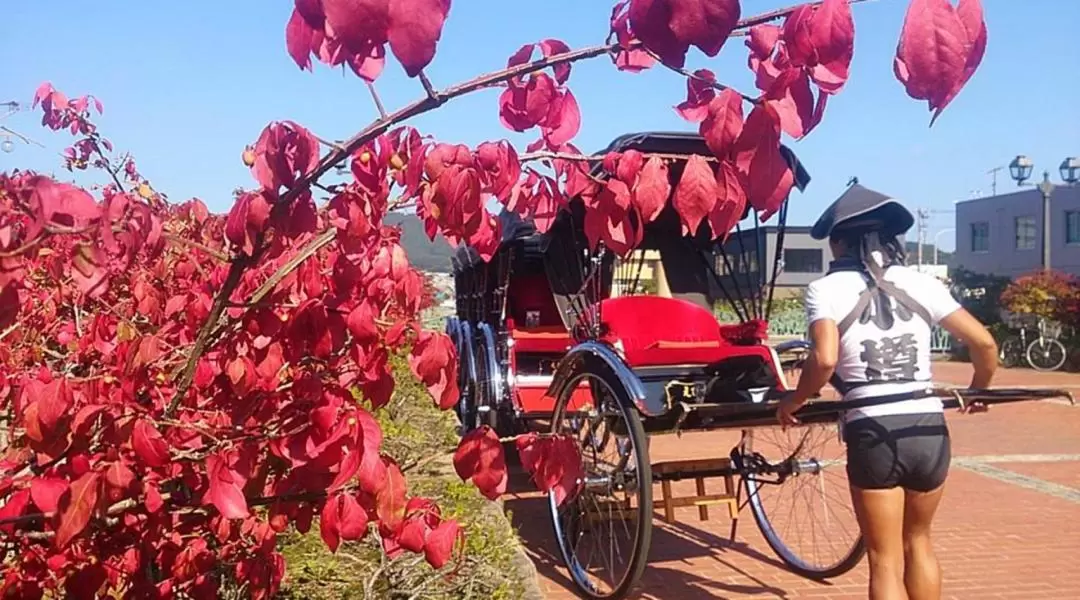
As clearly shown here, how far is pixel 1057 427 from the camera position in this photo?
10.4 meters

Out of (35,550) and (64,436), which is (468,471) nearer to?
(64,436)

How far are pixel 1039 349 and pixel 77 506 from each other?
64.7 feet

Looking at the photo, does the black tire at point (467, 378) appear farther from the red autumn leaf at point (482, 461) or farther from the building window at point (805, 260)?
the building window at point (805, 260)

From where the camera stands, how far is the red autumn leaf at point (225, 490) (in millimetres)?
1768

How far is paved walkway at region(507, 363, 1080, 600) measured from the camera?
4.86 m

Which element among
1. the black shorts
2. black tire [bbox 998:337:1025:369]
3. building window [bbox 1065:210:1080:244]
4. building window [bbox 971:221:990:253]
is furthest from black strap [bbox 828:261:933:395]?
A: building window [bbox 971:221:990:253]

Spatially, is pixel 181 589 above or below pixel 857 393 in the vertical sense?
below

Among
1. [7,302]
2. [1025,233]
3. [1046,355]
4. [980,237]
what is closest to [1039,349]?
[1046,355]

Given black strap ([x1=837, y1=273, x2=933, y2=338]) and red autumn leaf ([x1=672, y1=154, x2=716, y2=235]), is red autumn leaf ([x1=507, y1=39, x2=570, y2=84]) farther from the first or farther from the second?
black strap ([x1=837, y1=273, x2=933, y2=338])

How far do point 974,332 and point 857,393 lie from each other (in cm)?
49

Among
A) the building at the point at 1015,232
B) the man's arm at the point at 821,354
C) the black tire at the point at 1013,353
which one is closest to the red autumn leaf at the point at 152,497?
the man's arm at the point at 821,354

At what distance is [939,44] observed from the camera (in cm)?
118

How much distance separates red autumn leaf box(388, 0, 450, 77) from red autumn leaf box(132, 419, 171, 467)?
978 mm

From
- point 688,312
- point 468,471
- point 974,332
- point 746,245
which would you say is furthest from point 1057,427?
point 468,471
